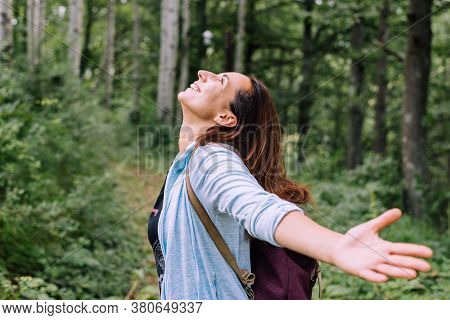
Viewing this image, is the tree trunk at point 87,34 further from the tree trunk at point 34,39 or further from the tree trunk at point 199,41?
the tree trunk at point 34,39

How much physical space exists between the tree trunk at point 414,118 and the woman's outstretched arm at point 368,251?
26.8 feet

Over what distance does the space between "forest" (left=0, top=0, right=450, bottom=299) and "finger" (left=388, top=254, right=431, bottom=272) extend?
3.57 m

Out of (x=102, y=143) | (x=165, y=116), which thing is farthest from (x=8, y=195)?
(x=165, y=116)

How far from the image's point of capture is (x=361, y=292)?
18.8ft

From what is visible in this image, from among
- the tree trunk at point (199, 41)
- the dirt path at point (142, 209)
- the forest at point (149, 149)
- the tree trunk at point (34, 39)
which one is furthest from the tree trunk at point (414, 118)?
the tree trunk at point (199, 41)

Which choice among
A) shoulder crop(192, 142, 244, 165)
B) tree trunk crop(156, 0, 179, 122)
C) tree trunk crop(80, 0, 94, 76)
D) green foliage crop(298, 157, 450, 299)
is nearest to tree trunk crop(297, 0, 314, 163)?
tree trunk crop(156, 0, 179, 122)

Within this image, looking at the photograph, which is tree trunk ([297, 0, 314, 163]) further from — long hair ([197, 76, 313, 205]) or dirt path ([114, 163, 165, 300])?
long hair ([197, 76, 313, 205])

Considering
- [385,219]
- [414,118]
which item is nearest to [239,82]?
[385,219]

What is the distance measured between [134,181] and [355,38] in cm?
878

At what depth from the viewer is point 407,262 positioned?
1316 millimetres

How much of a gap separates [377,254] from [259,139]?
2.94 ft

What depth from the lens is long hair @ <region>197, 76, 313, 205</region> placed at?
2.12 meters

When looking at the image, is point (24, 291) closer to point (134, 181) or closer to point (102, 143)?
point (102, 143)

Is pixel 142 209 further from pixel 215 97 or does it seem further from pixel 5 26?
pixel 215 97
